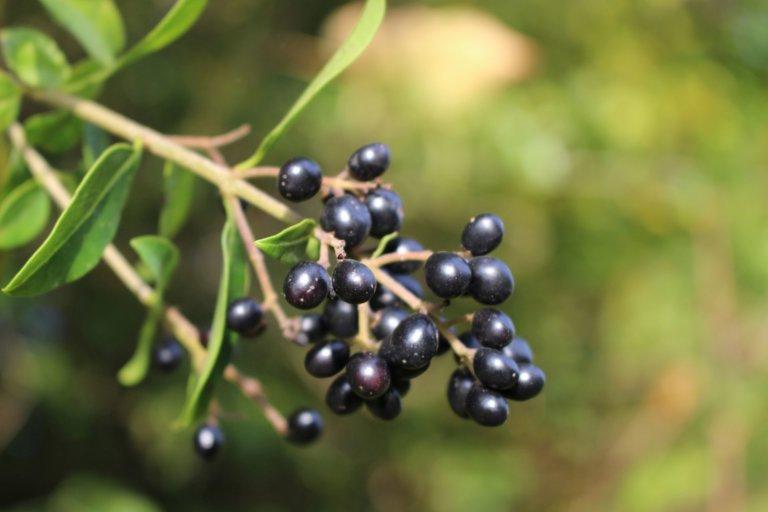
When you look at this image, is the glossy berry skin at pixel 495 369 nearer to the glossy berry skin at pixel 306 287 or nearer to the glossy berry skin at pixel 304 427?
the glossy berry skin at pixel 306 287

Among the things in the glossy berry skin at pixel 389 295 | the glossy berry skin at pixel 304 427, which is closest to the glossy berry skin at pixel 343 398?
the glossy berry skin at pixel 389 295

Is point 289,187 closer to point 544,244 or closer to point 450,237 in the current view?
point 450,237

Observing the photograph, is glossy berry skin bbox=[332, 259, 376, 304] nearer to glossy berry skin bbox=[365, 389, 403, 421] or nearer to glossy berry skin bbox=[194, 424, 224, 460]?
glossy berry skin bbox=[365, 389, 403, 421]

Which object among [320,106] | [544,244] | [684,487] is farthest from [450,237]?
[684,487]

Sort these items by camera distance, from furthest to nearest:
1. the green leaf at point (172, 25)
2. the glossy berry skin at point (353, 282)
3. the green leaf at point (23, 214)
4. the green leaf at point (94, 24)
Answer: the green leaf at point (94, 24) → the green leaf at point (23, 214) → the green leaf at point (172, 25) → the glossy berry skin at point (353, 282)

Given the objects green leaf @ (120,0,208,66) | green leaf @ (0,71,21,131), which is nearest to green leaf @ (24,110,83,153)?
green leaf @ (0,71,21,131)

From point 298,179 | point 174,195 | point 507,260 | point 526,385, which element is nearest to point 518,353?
point 526,385

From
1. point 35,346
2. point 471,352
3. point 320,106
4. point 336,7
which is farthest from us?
point 336,7
